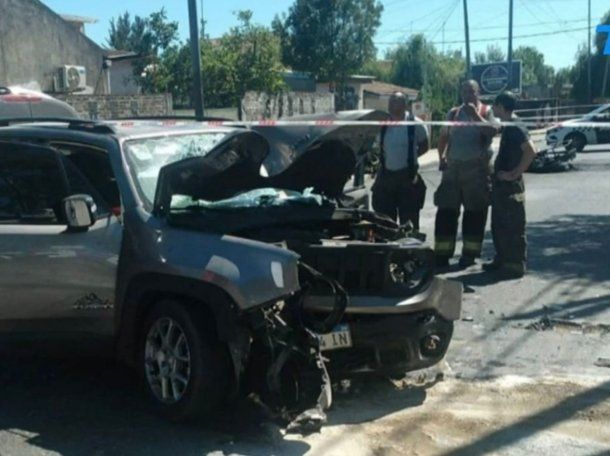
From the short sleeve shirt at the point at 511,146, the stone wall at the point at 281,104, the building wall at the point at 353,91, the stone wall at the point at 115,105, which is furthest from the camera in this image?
the building wall at the point at 353,91

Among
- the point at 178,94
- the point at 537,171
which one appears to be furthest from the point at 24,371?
the point at 178,94

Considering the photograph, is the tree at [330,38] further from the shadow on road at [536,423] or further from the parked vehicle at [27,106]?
the shadow on road at [536,423]

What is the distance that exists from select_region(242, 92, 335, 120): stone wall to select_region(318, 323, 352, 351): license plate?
19.2m

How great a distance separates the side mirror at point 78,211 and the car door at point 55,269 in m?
0.07

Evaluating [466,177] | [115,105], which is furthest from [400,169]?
[115,105]

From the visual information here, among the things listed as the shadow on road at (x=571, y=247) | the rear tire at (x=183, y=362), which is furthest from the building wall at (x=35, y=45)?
the rear tire at (x=183, y=362)

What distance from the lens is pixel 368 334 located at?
17.5 feet

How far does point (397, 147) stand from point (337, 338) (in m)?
4.41

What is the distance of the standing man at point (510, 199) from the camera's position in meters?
9.16

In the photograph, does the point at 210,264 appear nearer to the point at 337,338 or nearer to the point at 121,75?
the point at 337,338

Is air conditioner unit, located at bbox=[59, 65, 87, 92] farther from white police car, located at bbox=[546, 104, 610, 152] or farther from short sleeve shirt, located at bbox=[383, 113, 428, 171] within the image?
short sleeve shirt, located at bbox=[383, 113, 428, 171]

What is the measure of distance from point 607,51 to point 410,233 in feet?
118

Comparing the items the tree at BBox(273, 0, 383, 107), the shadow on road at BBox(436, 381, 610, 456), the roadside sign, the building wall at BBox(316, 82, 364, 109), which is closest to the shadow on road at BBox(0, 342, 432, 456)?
the shadow on road at BBox(436, 381, 610, 456)

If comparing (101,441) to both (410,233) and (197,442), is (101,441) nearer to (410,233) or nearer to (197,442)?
(197,442)
